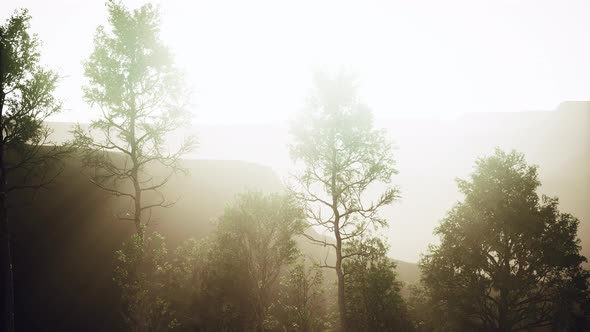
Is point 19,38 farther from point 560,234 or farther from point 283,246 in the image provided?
point 560,234

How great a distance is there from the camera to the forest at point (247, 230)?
1373 cm

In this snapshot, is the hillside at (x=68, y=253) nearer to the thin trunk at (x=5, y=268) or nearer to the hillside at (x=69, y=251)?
the hillside at (x=69, y=251)

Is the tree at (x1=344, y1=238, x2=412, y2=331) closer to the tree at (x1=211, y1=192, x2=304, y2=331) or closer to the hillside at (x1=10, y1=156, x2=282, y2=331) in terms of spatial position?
the tree at (x1=211, y1=192, x2=304, y2=331)

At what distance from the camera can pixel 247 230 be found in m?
18.3

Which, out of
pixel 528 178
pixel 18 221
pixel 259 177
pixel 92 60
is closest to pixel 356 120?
pixel 528 178

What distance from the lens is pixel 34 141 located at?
1433cm

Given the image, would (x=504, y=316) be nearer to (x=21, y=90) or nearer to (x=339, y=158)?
(x=339, y=158)

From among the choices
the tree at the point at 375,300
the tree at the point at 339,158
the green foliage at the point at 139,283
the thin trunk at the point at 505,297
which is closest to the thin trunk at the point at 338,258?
the tree at the point at 339,158

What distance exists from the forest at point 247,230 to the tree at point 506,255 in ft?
0.26

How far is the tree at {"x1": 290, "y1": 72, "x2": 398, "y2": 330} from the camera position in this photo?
14.6m

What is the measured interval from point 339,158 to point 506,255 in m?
11.4

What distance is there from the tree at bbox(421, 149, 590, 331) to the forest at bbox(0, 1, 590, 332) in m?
0.08

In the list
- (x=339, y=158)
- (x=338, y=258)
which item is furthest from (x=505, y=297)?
(x=339, y=158)

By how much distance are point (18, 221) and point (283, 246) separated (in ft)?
70.4
